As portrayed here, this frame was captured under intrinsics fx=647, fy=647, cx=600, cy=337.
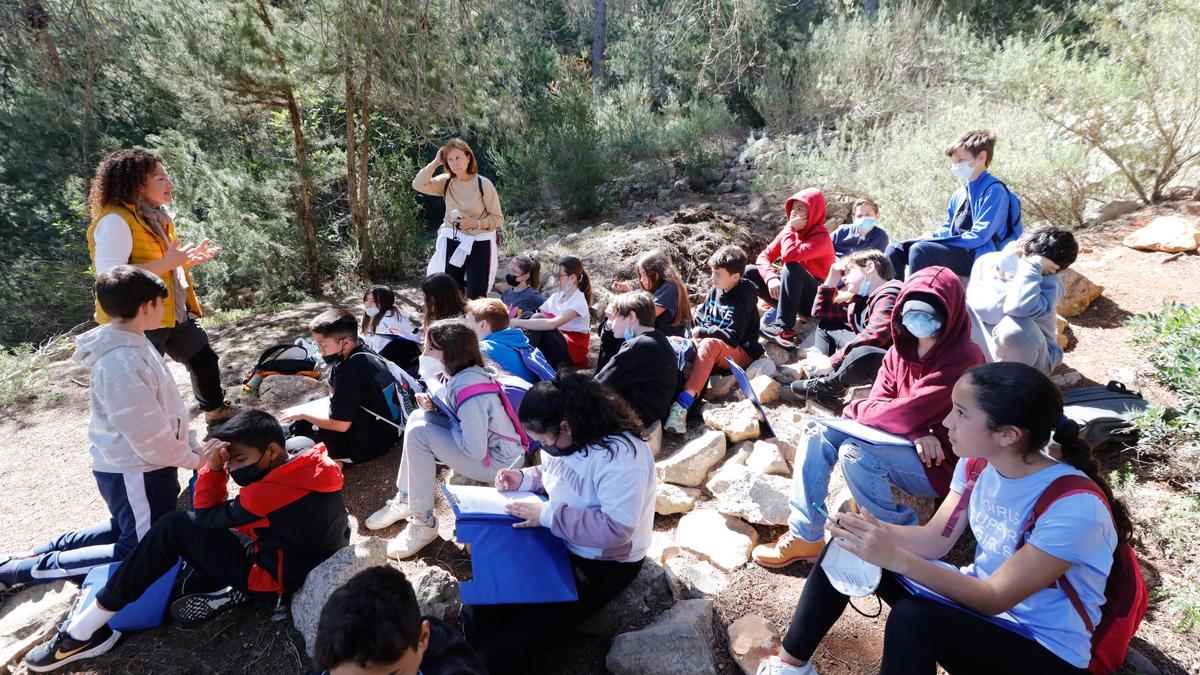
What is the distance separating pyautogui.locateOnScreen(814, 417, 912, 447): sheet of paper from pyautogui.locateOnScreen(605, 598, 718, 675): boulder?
2.95ft

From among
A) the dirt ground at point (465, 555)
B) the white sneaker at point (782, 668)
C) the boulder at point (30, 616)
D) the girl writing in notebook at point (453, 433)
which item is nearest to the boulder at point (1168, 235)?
the dirt ground at point (465, 555)

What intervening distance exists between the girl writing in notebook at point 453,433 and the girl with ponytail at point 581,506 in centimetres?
68

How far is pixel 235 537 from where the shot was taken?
2543 millimetres

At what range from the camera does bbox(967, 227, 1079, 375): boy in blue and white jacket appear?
3.21 meters

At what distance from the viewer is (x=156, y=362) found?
8.77 ft

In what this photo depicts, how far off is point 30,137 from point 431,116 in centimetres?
1189

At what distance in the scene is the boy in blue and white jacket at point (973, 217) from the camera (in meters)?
3.99

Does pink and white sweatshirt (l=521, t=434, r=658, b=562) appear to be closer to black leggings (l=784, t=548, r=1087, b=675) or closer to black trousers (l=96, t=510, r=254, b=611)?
black leggings (l=784, t=548, r=1087, b=675)

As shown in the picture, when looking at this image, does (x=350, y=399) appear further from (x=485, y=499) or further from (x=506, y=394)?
(x=485, y=499)

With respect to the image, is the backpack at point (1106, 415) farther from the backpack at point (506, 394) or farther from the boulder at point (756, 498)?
the backpack at point (506, 394)

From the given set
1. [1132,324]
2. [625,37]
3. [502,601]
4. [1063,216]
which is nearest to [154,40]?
[502,601]

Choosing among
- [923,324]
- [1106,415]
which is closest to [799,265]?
[1106,415]

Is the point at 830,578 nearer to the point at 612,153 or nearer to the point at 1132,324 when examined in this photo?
the point at 1132,324

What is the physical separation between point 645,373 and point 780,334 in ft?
6.03
